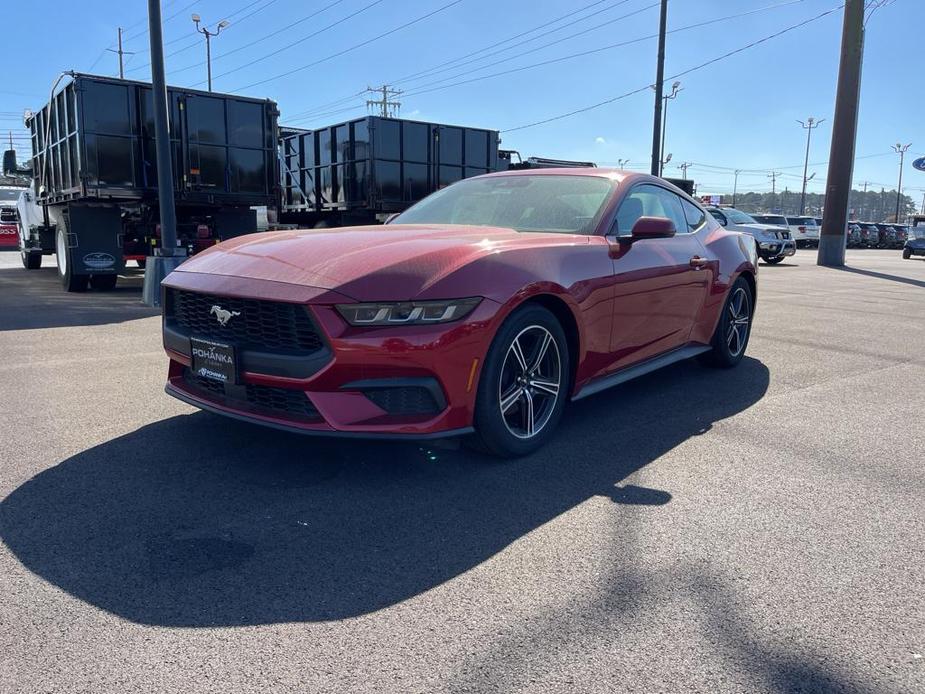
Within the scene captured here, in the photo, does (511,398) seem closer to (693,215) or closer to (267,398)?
(267,398)

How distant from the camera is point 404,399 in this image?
3186mm

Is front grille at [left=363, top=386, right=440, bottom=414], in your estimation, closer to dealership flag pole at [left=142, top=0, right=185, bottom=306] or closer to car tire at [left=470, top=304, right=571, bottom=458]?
car tire at [left=470, top=304, right=571, bottom=458]

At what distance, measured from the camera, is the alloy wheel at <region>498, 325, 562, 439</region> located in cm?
358

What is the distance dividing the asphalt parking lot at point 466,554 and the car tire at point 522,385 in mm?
142

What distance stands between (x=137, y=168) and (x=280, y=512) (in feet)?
29.6

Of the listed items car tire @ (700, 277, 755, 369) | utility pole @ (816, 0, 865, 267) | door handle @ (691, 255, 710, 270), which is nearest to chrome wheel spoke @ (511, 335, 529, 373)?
door handle @ (691, 255, 710, 270)

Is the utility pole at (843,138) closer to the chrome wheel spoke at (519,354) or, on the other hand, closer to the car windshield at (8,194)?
the chrome wheel spoke at (519,354)

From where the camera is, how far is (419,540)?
2805 millimetres

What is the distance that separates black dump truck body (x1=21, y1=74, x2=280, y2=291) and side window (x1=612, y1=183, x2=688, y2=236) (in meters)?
8.00

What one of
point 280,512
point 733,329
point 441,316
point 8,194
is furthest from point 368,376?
point 8,194

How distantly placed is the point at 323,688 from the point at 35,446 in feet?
8.68

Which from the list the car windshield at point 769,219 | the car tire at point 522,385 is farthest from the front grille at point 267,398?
the car windshield at point 769,219

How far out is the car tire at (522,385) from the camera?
11.1 feet

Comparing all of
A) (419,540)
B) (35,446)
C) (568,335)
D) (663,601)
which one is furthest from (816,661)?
(35,446)
